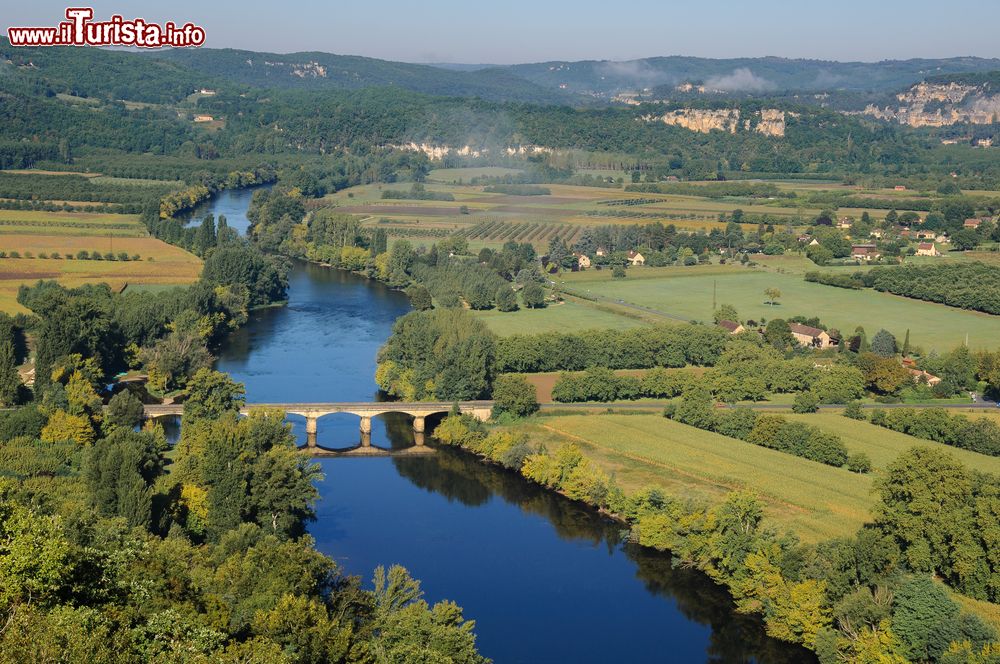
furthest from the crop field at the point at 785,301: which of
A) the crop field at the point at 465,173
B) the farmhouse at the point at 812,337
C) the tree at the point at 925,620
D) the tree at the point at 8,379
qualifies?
the crop field at the point at 465,173

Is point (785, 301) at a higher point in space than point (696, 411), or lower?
higher

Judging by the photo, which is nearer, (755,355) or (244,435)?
(244,435)

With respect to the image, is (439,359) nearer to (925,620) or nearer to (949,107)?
(925,620)

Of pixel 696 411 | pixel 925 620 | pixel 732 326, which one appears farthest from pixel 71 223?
pixel 925 620

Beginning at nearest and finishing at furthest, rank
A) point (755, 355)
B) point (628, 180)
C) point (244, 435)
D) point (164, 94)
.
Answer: point (244, 435) → point (755, 355) → point (628, 180) → point (164, 94)

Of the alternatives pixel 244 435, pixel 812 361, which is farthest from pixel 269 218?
pixel 244 435

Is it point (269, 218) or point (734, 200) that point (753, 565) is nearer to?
point (269, 218)

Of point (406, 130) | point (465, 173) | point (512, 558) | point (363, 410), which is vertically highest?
point (406, 130)
